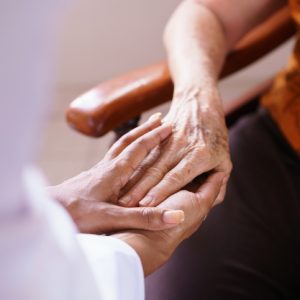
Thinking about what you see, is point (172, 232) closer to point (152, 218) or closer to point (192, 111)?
point (152, 218)

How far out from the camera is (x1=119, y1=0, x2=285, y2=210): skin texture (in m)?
0.72

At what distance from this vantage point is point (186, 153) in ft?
2.51

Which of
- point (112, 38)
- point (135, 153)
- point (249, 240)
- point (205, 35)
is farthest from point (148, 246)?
point (112, 38)

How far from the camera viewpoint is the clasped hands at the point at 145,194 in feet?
2.12

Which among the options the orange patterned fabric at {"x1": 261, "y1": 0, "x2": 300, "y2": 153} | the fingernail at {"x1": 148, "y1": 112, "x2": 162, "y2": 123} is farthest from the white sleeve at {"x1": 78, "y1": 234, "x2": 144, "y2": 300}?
the orange patterned fabric at {"x1": 261, "y1": 0, "x2": 300, "y2": 153}

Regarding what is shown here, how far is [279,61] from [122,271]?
5.74 feet

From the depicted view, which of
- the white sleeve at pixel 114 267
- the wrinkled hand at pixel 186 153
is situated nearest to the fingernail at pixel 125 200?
the wrinkled hand at pixel 186 153

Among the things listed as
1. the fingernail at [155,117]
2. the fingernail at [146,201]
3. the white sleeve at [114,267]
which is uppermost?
the fingernail at [155,117]

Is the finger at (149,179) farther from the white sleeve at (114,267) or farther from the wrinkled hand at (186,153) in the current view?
the white sleeve at (114,267)

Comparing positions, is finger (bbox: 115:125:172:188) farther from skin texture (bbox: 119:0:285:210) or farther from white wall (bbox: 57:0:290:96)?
white wall (bbox: 57:0:290:96)

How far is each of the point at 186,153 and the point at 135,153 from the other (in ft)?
0.30

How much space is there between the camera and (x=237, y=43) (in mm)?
1063

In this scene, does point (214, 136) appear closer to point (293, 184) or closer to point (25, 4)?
point (293, 184)

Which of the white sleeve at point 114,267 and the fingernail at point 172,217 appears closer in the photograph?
the white sleeve at point 114,267
